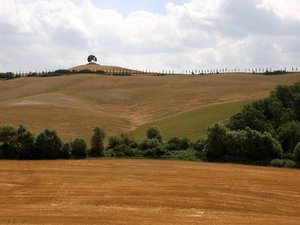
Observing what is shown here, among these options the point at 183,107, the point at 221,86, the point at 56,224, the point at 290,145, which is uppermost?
the point at 221,86

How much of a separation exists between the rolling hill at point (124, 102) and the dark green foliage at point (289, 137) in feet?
46.5

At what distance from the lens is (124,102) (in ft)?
298

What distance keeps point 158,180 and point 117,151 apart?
14928mm

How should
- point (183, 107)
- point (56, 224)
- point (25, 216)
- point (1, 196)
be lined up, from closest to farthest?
point (56, 224)
point (25, 216)
point (1, 196)
point (183, 107)

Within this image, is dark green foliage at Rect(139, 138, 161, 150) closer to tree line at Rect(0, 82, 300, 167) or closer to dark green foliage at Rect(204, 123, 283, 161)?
tree line at Rect(0, 82, 300, 167)

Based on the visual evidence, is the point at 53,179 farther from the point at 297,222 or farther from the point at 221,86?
the point at 221,86

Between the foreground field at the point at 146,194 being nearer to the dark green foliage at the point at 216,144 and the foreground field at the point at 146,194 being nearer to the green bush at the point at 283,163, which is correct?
the green bush at the point at 283,163

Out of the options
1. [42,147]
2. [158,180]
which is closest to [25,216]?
[158,180]

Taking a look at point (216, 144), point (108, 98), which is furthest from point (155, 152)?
point (108, 98)

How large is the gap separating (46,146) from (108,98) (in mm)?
55733

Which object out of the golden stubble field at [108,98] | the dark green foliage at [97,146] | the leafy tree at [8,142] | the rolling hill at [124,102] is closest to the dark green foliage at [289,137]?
the rolling hill at [124,102]

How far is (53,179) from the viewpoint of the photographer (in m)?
27.2

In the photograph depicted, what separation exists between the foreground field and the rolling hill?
2153cm

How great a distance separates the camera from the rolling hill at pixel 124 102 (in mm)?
60966
